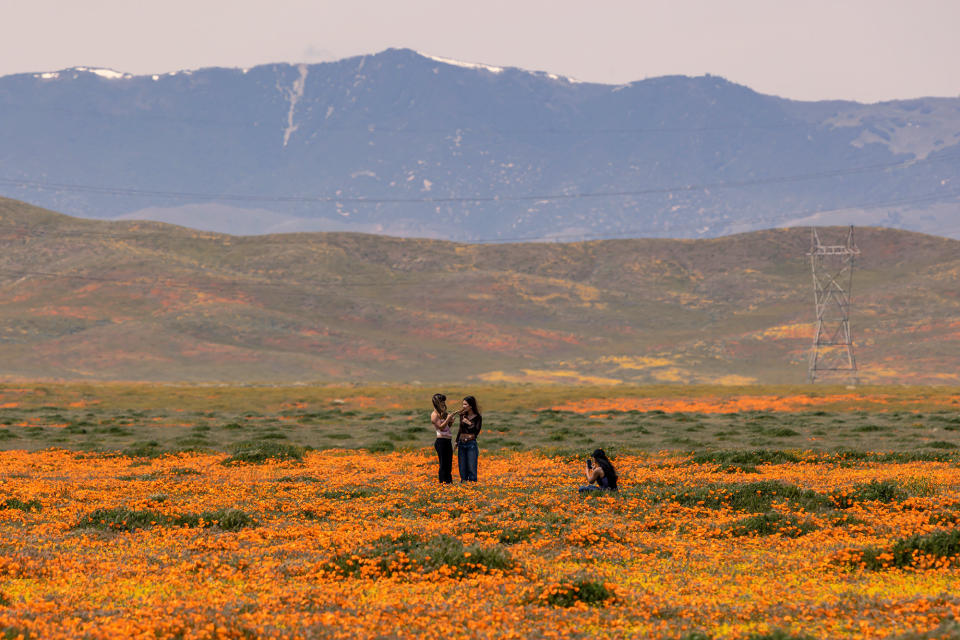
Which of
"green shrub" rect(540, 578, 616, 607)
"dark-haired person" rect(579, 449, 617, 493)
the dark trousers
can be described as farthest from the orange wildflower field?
the dark trousers

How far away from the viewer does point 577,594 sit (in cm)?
1388

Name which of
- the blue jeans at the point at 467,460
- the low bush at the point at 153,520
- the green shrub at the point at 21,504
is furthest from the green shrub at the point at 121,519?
the blue jeans at the point at 467,460

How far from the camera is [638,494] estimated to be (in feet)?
79.7

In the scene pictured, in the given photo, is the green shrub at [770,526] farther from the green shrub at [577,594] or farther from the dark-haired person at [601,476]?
the green shrub at [577,594]

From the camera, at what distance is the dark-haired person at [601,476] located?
24.7 meters

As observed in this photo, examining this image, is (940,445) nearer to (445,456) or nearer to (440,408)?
(445,456)

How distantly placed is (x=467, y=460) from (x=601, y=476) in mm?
3962

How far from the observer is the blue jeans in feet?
89.2

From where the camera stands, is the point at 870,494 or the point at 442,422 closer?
the point at 870,494

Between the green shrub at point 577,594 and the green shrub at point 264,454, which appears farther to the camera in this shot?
the green shrub at point 264,454

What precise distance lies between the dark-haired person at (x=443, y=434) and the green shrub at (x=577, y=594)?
39.9 feet

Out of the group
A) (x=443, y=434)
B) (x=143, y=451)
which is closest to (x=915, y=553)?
(x=443, y=434)

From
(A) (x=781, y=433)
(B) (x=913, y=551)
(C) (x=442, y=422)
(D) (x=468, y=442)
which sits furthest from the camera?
(A) (x=781, y=433)

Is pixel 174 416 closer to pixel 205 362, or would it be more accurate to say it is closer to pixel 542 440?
pixel 542 440
